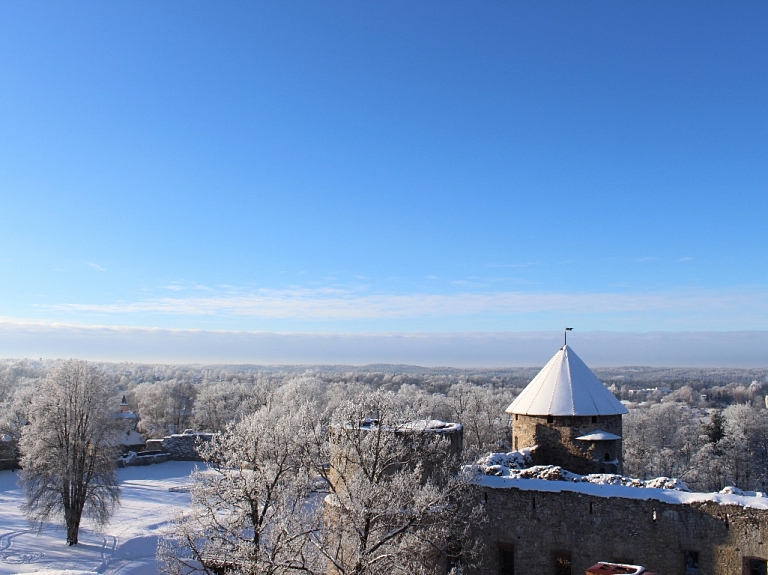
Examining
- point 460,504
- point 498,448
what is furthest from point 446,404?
point 460,504

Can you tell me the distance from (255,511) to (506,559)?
249 inches

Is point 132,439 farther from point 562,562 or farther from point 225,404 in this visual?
point 562,562

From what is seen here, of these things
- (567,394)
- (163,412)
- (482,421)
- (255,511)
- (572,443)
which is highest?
(567,394)

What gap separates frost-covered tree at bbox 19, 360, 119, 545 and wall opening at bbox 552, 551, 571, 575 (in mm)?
18299

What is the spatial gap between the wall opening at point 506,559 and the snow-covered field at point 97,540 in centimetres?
1138

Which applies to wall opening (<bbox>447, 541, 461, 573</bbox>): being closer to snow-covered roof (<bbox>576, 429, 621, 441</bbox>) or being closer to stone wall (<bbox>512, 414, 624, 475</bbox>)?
stone wall (<bbox>512, 414, 624, 475</bbox>)

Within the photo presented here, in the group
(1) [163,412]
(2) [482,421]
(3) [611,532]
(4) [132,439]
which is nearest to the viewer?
(3) [611,532]

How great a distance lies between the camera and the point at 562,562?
43.0 ft

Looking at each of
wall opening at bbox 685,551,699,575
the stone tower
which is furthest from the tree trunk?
wall opening at bbox 685,551,699,575

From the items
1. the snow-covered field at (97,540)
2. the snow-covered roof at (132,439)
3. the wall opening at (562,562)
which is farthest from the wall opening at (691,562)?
the snow-covered roof at (132,439)

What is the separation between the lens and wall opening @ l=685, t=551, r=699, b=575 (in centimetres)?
1201

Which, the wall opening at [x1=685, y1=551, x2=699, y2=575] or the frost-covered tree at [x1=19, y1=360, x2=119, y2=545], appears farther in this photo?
the frost-covered tree at [x1=19, y1=360, x2=119, y2=545]

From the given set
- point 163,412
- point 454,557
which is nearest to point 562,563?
point 454,557

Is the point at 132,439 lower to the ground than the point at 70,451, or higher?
lower
